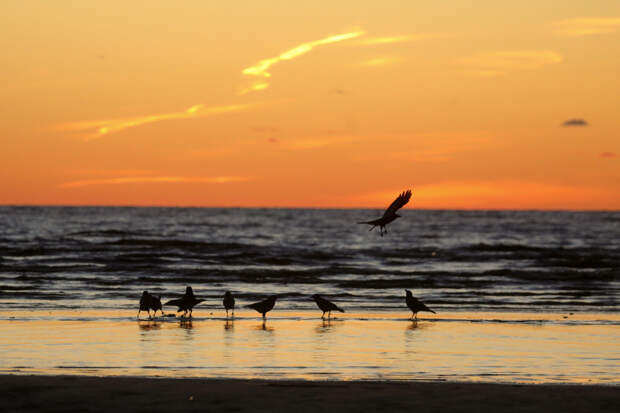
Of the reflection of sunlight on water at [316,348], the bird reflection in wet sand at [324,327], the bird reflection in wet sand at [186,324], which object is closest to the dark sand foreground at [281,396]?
the reflection of sunlight on water at [316,348]

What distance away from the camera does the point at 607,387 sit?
1204cm

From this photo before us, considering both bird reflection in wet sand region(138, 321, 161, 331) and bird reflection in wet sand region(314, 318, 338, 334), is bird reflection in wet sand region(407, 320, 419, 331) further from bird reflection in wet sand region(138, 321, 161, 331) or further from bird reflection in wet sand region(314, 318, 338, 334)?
bird reflection in wet sand region(138, 321, 161, 331)

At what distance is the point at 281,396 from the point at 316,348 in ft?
14.9

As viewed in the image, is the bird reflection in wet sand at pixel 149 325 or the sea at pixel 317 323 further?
the bird reflection in wet sand at pixel 149 325

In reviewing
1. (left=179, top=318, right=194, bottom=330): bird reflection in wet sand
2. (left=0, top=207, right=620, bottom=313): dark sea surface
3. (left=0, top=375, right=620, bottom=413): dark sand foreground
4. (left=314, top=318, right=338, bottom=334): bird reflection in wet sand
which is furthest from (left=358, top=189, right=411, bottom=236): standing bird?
(left=0, top=207, right=620, bottom=313): dark sea surface

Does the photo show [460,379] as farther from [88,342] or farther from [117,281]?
[117,281]

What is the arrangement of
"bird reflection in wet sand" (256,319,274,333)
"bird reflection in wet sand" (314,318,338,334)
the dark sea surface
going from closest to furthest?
"bird reflection in wet sand" (314,318,338,334) → "bird reflection in wet sand" (256,319,274,333) → the dark sea surface

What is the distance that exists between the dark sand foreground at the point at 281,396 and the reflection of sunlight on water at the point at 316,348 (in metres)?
0.91

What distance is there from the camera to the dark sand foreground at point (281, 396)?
10719 mm

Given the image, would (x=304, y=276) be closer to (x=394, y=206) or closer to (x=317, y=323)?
(x=317, y=323)

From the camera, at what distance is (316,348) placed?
15805 mm

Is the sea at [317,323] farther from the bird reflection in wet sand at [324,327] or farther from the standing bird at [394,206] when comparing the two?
the standing bird at [394,206]

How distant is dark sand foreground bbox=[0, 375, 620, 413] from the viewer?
10719 millimetres

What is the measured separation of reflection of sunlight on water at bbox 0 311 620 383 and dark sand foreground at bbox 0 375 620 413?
91 cm
